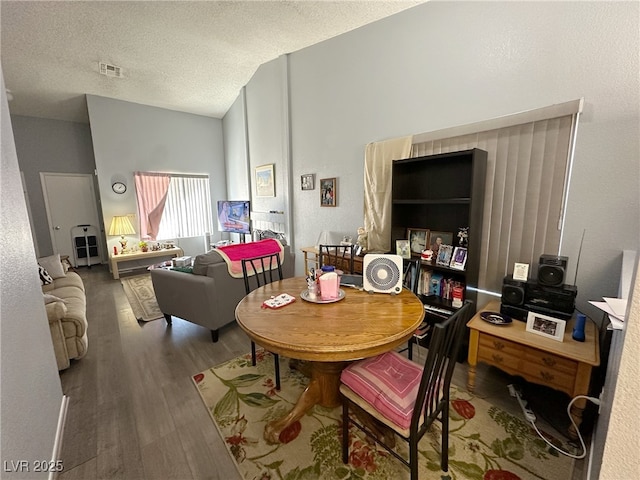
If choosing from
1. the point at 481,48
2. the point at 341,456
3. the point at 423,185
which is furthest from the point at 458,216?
the point at 341,456

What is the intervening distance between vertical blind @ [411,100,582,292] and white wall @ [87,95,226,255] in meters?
5.30

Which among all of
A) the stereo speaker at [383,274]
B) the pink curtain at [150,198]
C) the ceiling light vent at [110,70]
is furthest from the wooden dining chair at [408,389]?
the pink curtain at [150,198]

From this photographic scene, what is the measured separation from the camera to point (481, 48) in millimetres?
2039

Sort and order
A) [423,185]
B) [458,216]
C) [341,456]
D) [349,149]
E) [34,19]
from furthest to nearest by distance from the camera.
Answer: [349,149], [34,19], [423,185], [458,216], [341,456]

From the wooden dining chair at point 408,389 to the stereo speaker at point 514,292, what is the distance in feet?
3.17

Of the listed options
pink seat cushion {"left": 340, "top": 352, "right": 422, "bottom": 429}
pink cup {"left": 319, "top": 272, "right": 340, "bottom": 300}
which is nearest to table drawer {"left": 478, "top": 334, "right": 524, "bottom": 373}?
pink seat cushion {"left": 340, "top": 352, "right": 422, "bottom": 429}

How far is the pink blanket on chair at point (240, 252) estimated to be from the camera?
255 cm

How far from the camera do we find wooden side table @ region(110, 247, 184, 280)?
4758 mm

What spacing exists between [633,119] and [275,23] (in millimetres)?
3220

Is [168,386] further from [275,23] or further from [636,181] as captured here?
[275,23]

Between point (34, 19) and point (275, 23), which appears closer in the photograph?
point (34, 19)

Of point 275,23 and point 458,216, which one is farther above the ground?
point 275,23

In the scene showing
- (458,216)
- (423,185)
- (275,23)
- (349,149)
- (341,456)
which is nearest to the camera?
(341,456)

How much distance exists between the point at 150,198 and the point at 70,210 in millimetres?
1850
